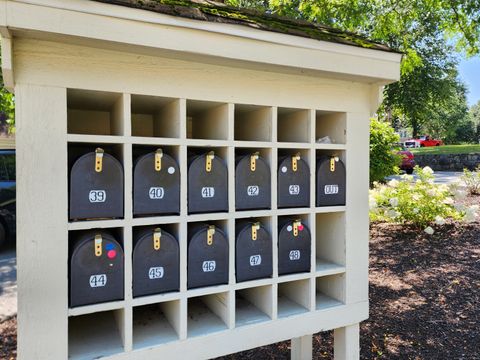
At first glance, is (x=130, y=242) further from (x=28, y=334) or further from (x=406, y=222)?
(x=406, y=222)

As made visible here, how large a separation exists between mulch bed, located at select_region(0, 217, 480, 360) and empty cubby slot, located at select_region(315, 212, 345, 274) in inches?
39.4

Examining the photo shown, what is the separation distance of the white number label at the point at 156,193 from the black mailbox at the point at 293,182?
0.46m

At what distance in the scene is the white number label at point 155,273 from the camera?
4.17 ft

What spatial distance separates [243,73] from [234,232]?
0.59 metres

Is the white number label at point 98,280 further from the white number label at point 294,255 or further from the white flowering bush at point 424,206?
the white flowering bush at point 424,206

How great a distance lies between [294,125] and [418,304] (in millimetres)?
2217

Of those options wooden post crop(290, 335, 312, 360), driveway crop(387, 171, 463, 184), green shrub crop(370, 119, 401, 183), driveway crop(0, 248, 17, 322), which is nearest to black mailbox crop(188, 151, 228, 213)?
wooden post crop(290, 335, 312, 360)

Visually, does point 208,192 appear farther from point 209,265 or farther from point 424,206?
point 424,206

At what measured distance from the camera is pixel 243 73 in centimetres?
137

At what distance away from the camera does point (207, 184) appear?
1343 millimetres

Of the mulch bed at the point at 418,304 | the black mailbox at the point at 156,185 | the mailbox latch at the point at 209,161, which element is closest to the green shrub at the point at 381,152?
the mulch bed at the point at 418,304

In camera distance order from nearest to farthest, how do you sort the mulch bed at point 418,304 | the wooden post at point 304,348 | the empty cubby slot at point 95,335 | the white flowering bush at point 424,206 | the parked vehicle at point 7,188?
1. the empty cubby slot at point 95,335
2. the wooden post at point 304,348
3. the mulch bed at point 418,304
4. the parked vehicle at point 7,188
5. the white flowering bush at point 424,206

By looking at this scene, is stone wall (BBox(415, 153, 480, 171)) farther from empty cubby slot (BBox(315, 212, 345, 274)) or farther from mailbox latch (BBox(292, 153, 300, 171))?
mailbox latch (BBox(292, 153, 300, 171))

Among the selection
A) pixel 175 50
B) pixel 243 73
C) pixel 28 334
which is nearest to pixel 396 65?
pixel 243 73
